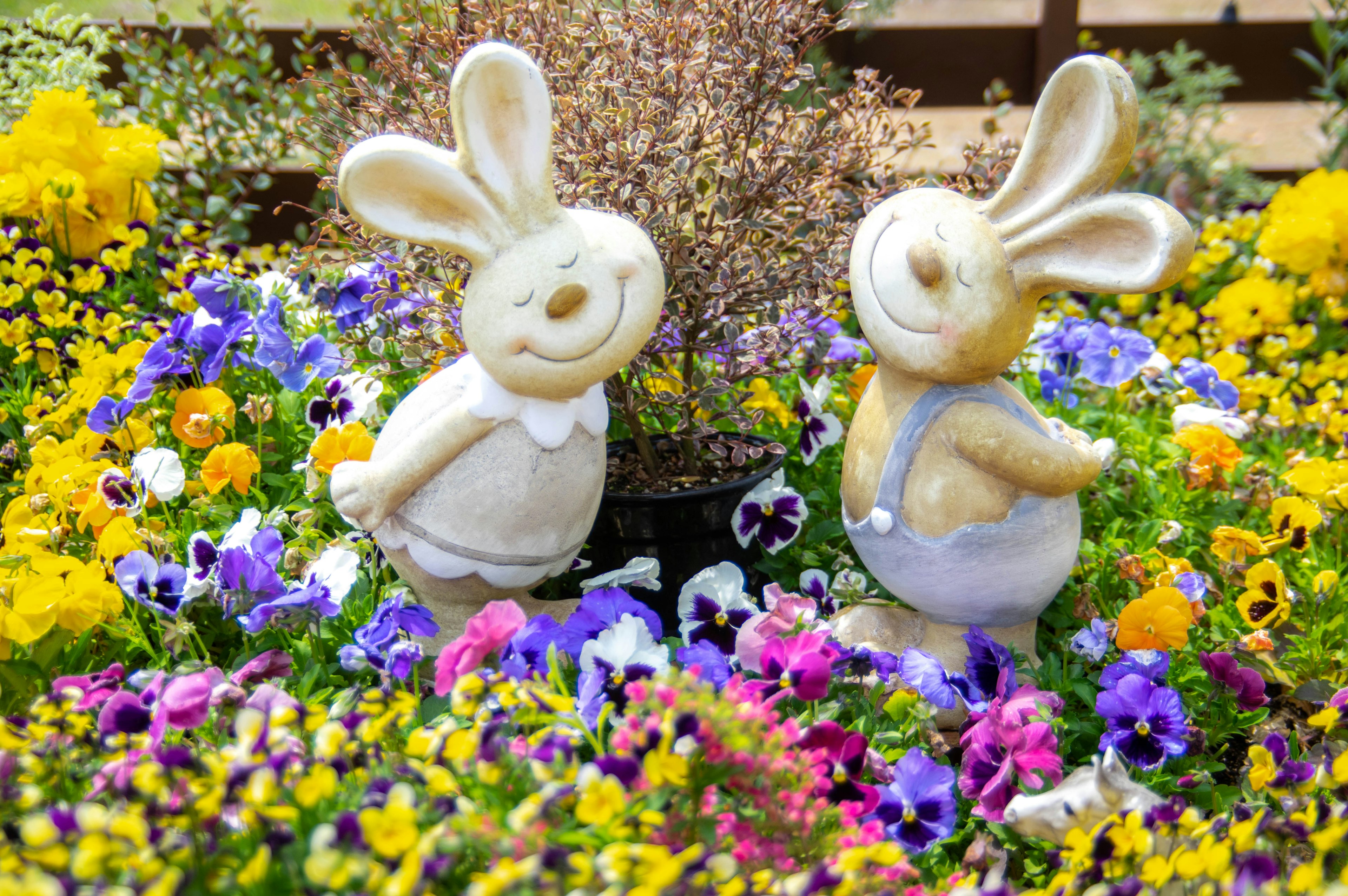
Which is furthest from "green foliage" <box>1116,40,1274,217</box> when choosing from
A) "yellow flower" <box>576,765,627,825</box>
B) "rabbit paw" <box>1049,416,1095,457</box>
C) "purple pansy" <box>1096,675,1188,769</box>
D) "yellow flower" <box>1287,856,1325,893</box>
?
"yellow flower" <box>576,765,627,825</box>

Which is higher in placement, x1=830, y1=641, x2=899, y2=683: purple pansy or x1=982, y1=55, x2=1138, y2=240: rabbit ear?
x1=982, y1=55, x2=1138, y2=240: rabbit ear

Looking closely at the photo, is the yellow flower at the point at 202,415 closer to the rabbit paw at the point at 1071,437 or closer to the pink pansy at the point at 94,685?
the pink pansy at the point at 94,685

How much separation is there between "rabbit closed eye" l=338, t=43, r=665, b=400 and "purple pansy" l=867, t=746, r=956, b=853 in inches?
25.2

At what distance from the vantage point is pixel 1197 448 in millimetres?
1949

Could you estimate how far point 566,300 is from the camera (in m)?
1.33

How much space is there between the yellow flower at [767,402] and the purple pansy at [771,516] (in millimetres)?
343

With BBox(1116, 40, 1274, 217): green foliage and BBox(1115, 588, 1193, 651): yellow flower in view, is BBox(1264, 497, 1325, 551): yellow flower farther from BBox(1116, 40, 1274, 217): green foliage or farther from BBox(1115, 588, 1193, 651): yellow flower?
BBox(1116, 40, 1274, 217): green foliage

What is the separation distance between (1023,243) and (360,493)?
966mm

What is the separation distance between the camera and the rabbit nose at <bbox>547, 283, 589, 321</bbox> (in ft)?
4.33

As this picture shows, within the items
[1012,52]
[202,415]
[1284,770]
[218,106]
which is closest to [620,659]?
[1284,770]

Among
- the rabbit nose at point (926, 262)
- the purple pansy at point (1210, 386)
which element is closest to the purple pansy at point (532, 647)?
the rabbit nose at point (926, 262)

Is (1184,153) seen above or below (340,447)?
below

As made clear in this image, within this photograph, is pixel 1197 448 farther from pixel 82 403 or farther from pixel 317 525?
pixel 82 403

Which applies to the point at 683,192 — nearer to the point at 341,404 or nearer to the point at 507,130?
the point at 507,130
